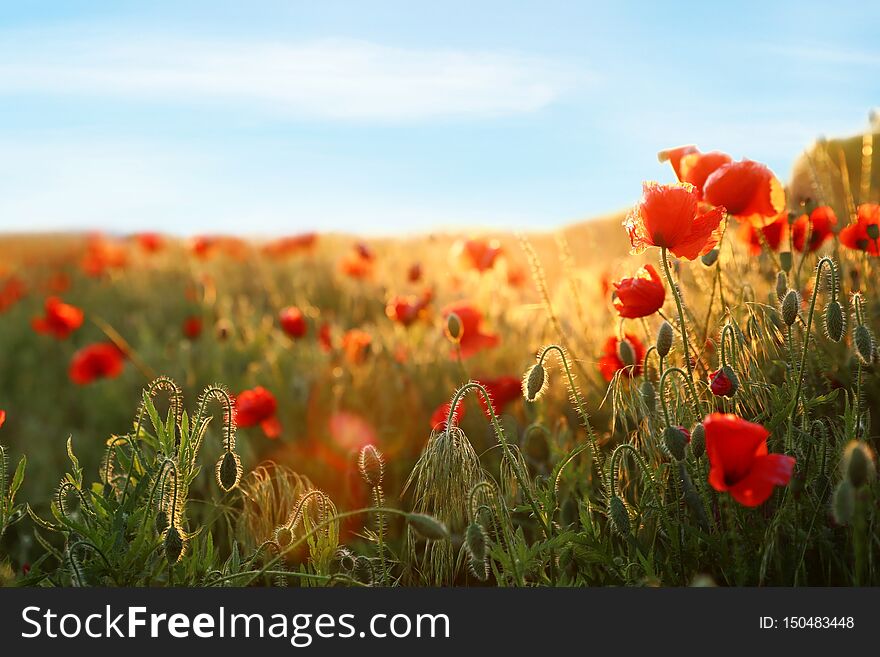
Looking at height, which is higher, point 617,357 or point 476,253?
point 476,253

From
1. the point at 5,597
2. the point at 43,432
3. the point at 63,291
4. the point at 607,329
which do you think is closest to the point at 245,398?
the point at 5,597

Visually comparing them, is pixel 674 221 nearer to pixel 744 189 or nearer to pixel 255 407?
pixel 744 189

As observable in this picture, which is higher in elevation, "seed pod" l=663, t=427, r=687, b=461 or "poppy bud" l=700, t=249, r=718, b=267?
"poppy bud" l=700, t=249, r=718, b=267

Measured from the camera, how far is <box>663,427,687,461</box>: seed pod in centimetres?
144

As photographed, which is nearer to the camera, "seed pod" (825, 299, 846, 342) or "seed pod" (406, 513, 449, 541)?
"seed pod" (406, 513, 449, 541)

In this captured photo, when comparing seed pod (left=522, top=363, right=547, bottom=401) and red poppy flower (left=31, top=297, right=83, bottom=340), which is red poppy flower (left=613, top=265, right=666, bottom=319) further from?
red poppy flower (left=31, top=297, right=83, bottom=340)

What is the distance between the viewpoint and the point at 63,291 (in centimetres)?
664

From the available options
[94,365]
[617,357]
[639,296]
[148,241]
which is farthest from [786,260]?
[148,241]

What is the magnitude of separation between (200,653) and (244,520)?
0.46 meters

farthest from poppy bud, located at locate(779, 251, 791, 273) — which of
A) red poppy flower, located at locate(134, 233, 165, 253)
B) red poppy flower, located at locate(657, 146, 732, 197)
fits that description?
red poppy flower, located at locate(134, 233, 165, 253)

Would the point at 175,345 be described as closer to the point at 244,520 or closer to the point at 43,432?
the point at 43,432

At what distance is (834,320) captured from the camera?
1581 millimetres

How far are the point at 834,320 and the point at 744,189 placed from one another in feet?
1.19

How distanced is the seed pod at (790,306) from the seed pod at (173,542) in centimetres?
115
